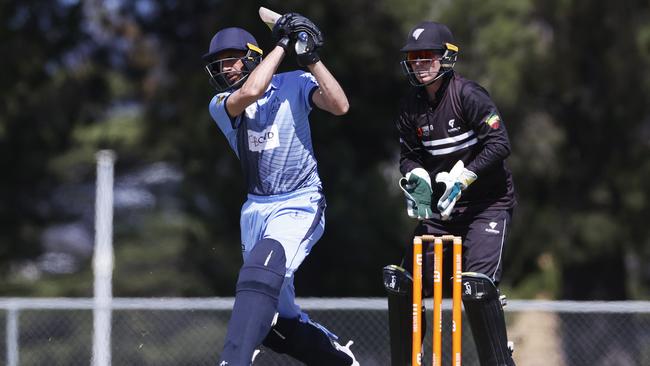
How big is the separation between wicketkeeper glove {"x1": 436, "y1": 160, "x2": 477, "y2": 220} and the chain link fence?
8.90 feet

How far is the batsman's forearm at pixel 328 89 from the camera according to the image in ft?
18.1

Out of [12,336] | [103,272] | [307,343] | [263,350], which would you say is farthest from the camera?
[103,272]

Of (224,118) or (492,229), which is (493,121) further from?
(224,118)

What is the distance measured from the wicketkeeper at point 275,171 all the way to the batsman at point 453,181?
0.42m

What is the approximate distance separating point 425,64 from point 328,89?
54 cm

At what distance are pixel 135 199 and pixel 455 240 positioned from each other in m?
16.7

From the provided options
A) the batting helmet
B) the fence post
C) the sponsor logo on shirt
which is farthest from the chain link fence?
the batting helmet

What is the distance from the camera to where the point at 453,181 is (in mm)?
Result: 5543

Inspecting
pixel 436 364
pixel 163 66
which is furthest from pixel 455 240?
pixel 163 66

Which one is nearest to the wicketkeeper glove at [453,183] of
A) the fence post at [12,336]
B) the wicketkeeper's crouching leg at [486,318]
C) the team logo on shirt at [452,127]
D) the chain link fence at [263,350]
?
the team logo on shirt at [452,127]

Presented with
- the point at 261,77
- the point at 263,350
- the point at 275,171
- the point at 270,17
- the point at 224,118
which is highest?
the point at 270,17

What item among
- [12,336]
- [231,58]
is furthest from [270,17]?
[12,336]

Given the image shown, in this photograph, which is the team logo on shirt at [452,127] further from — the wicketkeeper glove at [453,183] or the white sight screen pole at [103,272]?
the white sight screen pole at [103,272]

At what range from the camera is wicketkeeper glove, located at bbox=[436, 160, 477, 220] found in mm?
5551
